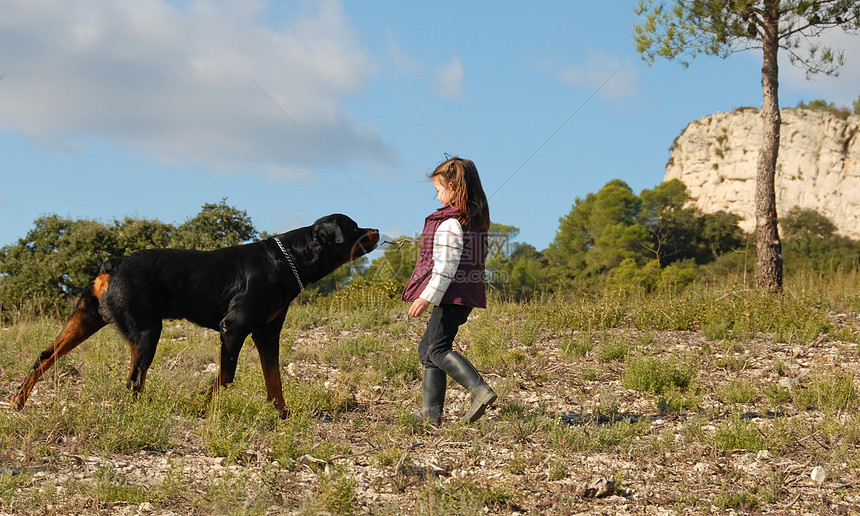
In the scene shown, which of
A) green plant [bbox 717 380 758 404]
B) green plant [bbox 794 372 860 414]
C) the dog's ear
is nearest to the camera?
the dog's ear

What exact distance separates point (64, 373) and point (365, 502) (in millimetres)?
4566

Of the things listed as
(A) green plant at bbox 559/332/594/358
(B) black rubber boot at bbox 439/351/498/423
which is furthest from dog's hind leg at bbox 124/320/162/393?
(A) green plant at bbox 559/332/594/358

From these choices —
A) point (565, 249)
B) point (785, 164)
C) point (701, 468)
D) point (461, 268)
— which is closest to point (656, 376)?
point (701, 468)

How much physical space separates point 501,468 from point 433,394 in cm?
103

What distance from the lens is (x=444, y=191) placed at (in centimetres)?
482

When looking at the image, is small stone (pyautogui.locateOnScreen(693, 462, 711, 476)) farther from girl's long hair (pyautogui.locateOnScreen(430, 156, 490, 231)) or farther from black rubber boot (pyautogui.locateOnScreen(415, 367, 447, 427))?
girl's long hair (pyautogui.locateOnScreen(430, 156, 490, 231))

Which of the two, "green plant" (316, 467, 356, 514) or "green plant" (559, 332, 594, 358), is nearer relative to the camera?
"green plant" (316, 467, 356, 514)

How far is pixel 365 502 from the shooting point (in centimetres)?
337

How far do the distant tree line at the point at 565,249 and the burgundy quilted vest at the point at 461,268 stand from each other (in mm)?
642

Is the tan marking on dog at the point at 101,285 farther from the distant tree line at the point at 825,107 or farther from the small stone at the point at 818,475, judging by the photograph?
the distant tree line at the point at 825,107

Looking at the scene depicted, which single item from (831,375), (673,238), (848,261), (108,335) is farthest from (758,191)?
(673,238)

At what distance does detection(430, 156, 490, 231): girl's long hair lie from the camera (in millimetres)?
4695

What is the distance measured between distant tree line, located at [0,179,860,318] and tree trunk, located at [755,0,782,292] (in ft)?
1.47

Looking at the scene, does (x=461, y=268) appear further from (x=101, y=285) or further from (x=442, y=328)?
(x=101, y=285)
